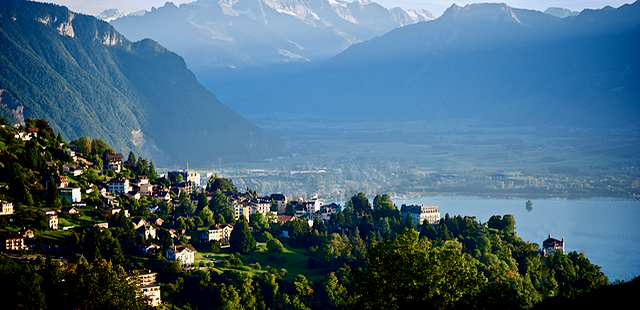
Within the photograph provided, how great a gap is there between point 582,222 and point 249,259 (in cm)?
8426

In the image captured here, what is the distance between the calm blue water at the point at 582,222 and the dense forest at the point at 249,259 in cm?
2636

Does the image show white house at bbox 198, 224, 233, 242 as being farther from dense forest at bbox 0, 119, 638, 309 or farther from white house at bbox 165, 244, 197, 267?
white house at bbox 165, 244, 197, 267

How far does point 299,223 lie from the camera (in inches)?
2908

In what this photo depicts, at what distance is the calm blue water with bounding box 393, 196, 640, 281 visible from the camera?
100562 millimetres

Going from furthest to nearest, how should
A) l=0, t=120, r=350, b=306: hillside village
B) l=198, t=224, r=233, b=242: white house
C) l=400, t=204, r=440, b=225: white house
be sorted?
l=400, t=204, r=440, b=225: white house → l=198, t=224, r=233, b=242: white house → l=0, t=120, r=350, b=306: hillside village

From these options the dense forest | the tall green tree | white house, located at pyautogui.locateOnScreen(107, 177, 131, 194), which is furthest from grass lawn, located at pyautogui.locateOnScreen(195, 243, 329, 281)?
Answer: the tall green tree

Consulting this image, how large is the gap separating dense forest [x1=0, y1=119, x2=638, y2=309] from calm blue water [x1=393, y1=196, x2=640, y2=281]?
26.4 metres

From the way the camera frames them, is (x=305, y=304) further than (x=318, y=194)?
No

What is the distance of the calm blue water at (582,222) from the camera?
101m

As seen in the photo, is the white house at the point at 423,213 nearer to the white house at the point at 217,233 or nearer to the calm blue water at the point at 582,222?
the calm blue water at the point at 582,222

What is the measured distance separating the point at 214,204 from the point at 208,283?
22240 mm

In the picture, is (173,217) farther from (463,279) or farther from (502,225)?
(463,279)

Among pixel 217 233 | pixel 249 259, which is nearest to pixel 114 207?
pixel 217 233

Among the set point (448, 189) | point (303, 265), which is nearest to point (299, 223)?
point (303, 265)
